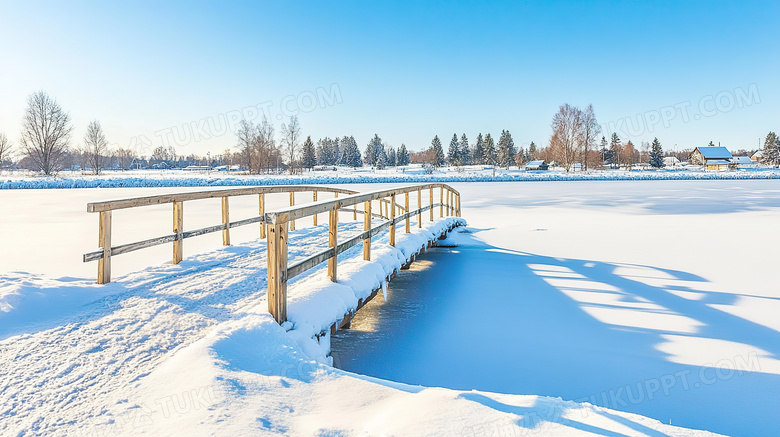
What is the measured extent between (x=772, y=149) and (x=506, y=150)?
144 ft

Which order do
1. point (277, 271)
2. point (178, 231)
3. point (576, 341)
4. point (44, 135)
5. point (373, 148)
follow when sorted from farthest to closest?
1. point (373, 148)
2. point (44, 135)
3. point (178, 231)
4. point (576, 341)
5. point (277, 271)

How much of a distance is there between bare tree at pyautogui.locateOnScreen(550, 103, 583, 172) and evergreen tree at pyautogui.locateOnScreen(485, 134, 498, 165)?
75.6ft

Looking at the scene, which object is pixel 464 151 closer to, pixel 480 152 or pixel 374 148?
pixel 480 152

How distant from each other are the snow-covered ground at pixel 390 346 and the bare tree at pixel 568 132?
57.5 m

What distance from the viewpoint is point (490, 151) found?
287 ft

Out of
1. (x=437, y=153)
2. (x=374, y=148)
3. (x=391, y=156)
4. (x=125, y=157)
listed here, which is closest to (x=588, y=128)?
(x=437, y=153)

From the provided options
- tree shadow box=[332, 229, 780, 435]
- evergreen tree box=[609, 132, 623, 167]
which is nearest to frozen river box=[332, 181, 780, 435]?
tree shadow box=[332, 229, 780, 435]

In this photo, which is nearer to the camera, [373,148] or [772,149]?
[772,149]

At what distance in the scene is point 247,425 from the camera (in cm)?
230

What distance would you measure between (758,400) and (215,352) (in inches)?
155

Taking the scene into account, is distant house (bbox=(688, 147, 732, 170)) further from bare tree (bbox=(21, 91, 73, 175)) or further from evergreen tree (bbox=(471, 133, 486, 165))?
bare tree (bbox=(21, 91, 73, 175))

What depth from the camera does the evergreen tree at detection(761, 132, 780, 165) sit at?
78.8 meters

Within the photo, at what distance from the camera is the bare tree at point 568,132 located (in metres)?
62.3

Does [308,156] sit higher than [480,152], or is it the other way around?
[480,152]
